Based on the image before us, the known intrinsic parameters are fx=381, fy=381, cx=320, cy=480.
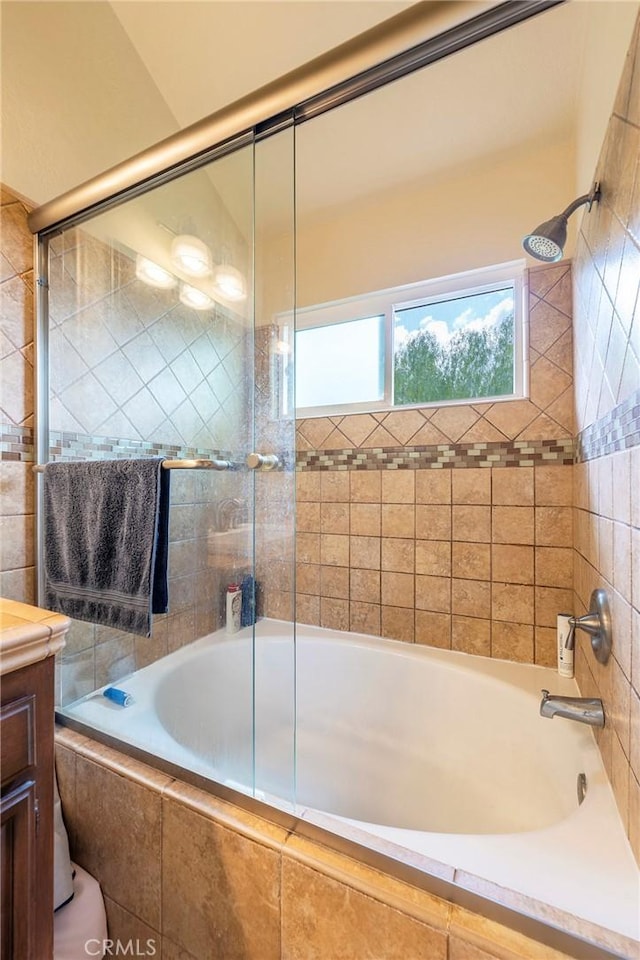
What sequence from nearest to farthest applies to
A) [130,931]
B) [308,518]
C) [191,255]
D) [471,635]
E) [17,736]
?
[17,736] < [130,931] < [191,255] < [471,635] < [308,518]

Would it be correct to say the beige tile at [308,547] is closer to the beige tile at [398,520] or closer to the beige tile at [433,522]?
the beige tile at [398,520]

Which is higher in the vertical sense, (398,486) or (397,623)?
(398,486)

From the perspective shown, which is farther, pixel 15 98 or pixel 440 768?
pixel 440 768

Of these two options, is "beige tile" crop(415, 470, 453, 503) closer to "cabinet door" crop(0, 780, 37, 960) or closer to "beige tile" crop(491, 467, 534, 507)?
"beige tile" crop(491, 467, 534, 507)

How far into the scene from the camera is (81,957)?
865 millimetres

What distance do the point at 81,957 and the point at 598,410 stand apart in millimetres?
1835

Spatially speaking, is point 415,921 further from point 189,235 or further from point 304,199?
point 304,199

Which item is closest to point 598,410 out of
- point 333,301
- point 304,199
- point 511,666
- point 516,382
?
point 516,382

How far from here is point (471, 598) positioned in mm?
1572

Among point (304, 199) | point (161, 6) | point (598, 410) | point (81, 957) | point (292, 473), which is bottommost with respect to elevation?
point (81, 957)

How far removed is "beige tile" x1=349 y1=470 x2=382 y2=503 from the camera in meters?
1.77

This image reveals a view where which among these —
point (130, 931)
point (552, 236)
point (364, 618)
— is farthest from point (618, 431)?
point (130, 931)

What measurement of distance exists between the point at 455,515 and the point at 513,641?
53cm

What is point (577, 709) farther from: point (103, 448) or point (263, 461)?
point (103, 448)
